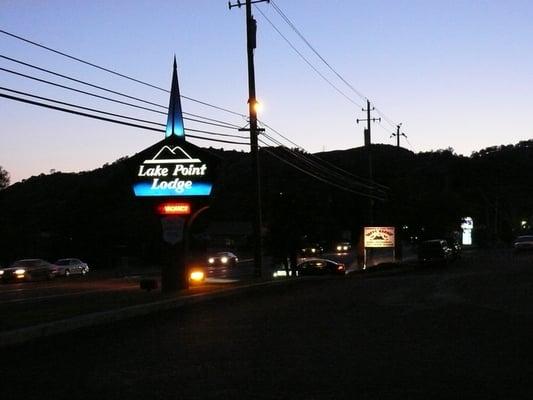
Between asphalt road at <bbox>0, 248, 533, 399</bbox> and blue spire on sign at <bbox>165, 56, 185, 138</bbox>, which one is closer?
asphalt road at <bbox>0, 248, 533, 399</bbox>

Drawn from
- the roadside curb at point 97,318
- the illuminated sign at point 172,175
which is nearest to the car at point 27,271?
the illuminated sign at point 172,175

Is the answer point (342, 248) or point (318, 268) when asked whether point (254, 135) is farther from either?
point (342, 248)

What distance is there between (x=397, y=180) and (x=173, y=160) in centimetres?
5333

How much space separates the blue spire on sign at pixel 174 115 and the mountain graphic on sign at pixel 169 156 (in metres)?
0.66

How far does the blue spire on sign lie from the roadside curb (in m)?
6.43

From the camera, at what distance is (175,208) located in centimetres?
2962

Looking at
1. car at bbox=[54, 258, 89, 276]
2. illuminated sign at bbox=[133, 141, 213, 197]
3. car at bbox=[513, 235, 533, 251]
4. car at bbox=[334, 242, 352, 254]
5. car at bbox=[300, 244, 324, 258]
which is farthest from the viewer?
car at bbox=[334, 242, 352, 254]

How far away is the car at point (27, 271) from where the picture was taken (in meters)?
48.9

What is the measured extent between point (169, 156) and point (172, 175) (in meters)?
0.75

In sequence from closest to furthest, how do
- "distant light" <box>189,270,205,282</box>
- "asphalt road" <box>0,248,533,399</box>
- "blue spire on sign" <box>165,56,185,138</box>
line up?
"asphalt road" <box>0,248,533,399</box> < "blue spire on sign" <box>165,56,185,138</box> < "distant light" <box>189,270,205,282</box>

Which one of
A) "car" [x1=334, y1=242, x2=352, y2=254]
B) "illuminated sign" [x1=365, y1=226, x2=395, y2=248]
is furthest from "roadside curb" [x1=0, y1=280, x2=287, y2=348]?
"car" [x1=334, y1=242, x2=352, y2=254]

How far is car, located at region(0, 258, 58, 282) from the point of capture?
48938mm

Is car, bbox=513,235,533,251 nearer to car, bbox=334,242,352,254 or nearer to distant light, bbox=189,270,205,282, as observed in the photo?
car, bbox=334,242,352,254

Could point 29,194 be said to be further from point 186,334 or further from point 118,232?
point 186,334
